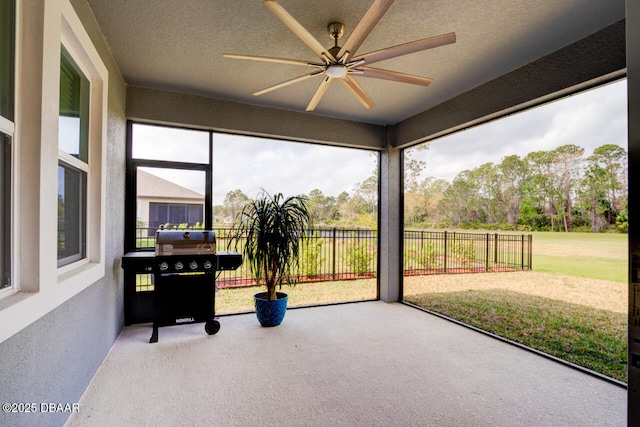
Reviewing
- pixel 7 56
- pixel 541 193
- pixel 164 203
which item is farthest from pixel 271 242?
pixel 541 193

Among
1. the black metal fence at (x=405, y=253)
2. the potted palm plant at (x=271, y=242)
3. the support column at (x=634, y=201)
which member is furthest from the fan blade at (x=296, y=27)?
the black metal fence at (x=405, y=253)

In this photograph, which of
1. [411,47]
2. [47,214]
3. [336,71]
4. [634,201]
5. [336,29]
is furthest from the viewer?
[336,29]

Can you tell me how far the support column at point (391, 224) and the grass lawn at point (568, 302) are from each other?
1.14 m

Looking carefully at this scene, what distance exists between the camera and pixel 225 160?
13.4 feet

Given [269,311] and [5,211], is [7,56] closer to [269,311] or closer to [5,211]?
[5,211]

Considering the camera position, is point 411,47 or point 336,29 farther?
point 336,29

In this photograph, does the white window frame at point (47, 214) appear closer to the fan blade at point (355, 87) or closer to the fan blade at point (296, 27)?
the fan blade at point (296, 27)

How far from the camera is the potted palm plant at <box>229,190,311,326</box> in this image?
3666 mm

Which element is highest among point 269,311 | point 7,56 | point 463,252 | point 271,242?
point 7,56

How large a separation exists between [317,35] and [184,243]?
2.41m

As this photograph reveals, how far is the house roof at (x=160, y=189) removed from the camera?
3736 millimetres

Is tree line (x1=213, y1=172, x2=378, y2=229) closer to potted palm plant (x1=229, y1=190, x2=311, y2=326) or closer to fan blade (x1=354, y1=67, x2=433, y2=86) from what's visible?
potted palm plant (x1=229, y1=190, x2=311, y2=326)

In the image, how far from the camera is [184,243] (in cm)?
333

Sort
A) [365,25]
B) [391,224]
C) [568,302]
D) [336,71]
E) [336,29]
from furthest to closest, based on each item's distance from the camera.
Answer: [391,224]
[568,302]
[336,29]
[336,71]
[365,25]
